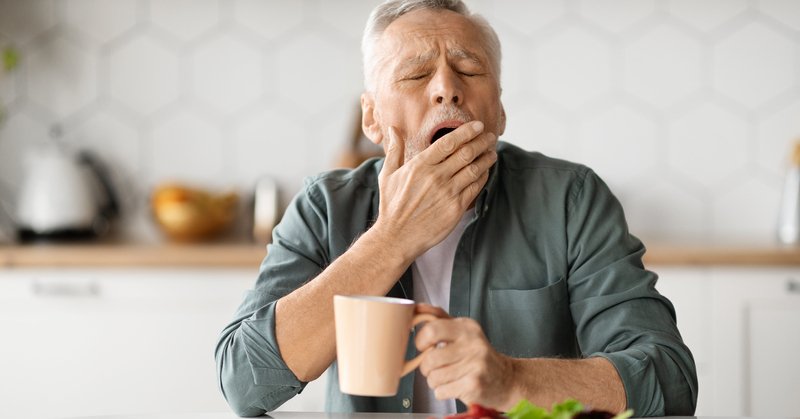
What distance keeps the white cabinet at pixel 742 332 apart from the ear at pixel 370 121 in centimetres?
108

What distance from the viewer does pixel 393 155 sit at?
55.3 inches

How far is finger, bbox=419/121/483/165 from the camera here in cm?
137

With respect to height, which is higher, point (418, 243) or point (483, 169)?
point (483, 169)

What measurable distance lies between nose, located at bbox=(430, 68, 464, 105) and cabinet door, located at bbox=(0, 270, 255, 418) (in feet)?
3.76

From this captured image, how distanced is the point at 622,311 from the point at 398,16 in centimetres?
58

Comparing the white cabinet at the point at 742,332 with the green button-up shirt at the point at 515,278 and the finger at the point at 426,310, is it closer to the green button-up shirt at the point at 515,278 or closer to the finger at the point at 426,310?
the green button-up shirt at the point at 515,278

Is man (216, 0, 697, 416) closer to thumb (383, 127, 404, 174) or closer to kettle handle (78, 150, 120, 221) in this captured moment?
thumb (383, 127, 404, 174)

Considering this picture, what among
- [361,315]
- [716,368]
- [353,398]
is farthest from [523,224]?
[716,368]

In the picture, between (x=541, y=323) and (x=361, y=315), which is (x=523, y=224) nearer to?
(x=541, y=323)

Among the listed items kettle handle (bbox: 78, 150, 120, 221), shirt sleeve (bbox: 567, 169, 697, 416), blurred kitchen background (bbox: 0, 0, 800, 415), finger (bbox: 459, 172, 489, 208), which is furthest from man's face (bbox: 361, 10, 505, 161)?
kettle handle (bbox: 78, 150, 120, 221)

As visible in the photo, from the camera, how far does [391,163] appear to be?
1.40 metres

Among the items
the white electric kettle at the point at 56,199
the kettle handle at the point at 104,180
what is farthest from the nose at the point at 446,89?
the kettle handle at the point at 104,180

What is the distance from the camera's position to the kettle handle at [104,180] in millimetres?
2982

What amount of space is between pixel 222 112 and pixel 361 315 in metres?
2.18
